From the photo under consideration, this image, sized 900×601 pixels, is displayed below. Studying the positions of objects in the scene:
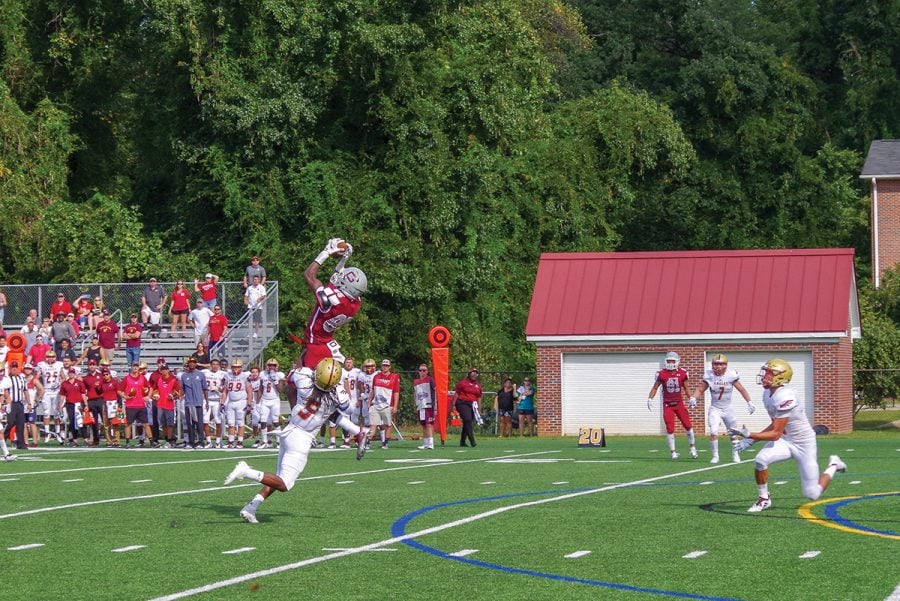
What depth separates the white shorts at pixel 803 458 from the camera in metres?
14.8

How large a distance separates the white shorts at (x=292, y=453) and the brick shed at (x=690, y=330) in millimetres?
25513

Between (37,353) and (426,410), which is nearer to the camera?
(426,410)

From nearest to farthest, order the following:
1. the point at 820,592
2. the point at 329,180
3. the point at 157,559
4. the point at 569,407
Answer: the point at 820,592, the point at 157,559, the point at 569,407, the point at 329,180

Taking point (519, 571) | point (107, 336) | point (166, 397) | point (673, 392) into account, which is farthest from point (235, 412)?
point (519, 571)

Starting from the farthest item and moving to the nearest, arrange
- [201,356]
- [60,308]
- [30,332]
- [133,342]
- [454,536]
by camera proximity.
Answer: [60,308], [30,332], [133,342], [201,356], [454,536]

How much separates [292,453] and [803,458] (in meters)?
5.20

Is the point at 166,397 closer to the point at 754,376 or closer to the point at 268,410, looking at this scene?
the point at 268,410

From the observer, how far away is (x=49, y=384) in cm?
3291

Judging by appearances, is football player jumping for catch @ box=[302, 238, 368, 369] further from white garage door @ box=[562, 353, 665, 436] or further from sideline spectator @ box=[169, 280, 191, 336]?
white garage door @ box=[562, 353, 665, 436]

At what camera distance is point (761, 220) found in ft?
195

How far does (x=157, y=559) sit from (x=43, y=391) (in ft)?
71.1

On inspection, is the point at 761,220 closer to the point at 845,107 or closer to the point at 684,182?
the point at 684,182

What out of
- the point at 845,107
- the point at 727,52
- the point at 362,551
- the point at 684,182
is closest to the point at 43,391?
the point at 362,551

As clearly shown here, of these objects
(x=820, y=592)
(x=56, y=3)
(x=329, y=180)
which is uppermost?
(x=56, y=3)
